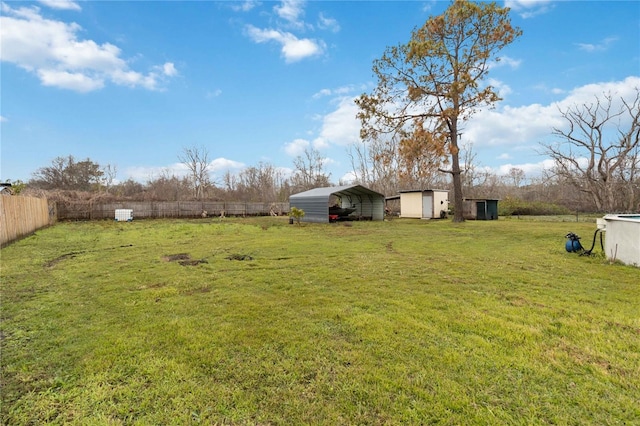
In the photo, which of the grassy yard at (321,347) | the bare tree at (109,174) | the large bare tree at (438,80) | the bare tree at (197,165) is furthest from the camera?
the bare tree at (197,165)

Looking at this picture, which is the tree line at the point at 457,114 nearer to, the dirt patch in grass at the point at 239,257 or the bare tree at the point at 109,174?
the bare tree at the point at 109,174

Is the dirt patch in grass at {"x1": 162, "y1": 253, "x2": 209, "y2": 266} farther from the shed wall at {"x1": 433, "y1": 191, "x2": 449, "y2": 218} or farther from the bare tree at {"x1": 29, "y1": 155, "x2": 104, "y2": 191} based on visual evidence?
the bare tree at {"x1": 29, "y1": 155, "x2": 104, "y2": 191}

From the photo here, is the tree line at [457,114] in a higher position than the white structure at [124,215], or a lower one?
higher

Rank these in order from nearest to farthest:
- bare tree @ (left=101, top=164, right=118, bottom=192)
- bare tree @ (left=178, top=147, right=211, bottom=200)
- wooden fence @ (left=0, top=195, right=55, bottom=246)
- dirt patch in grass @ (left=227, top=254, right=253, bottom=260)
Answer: dirt patch in grass @ (left=227, top=254, right=253, bottom=260) → wooden fence @ (left=0, top=195, right=55, bottom=246) → bare tree @ (left=101, top=164, right=118, bottom=192) → bare tree @ (left=178, top=147, right=211, bottom=200)

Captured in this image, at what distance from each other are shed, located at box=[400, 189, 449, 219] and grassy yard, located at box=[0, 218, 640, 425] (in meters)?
16.8

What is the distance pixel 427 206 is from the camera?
867 inches

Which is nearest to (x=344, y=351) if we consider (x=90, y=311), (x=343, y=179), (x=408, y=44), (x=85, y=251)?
(x=90, y=311)

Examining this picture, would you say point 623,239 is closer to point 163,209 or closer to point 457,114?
point 457,114

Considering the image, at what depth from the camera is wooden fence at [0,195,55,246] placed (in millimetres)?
8375

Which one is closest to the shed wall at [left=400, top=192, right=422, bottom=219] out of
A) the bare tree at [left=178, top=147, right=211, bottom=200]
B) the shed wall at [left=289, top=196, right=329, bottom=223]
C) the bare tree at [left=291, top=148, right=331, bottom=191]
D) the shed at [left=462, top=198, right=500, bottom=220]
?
the shed at [left=462, top=198, right=500, bottom=220]

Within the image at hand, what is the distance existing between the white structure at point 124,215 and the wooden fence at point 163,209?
1332 millimetres

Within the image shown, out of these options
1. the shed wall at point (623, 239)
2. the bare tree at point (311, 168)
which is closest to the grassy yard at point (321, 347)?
the shed wall at point (623, 239)

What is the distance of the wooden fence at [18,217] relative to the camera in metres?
8.38

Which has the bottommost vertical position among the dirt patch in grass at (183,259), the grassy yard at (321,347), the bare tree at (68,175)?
the grassy yard at (321,347)
